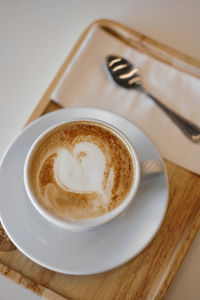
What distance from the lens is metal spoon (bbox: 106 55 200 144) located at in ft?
3.04

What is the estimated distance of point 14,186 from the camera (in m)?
0.79

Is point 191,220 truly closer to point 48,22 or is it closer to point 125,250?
point 125,250

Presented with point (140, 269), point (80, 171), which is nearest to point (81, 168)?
point (80, 171)


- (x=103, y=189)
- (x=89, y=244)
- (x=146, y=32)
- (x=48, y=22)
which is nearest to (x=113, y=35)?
(x=146, y=32)

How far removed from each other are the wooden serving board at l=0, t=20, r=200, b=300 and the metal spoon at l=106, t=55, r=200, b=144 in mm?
164

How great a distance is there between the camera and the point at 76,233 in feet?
2.50

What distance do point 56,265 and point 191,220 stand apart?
1.31 ft

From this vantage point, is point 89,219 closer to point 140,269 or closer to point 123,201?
point 123,201

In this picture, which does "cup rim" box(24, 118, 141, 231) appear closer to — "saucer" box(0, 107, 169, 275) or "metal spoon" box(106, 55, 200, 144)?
"saucer" box(0, 107, 169, 275)

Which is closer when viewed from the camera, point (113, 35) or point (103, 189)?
point (103, 189)

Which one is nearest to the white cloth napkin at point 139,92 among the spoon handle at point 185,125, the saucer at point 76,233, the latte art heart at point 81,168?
the spoon handle at point 185,125

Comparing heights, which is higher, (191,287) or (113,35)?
(113,35)

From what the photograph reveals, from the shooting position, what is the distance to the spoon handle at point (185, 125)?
3.02ft

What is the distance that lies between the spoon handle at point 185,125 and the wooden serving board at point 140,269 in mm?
143
